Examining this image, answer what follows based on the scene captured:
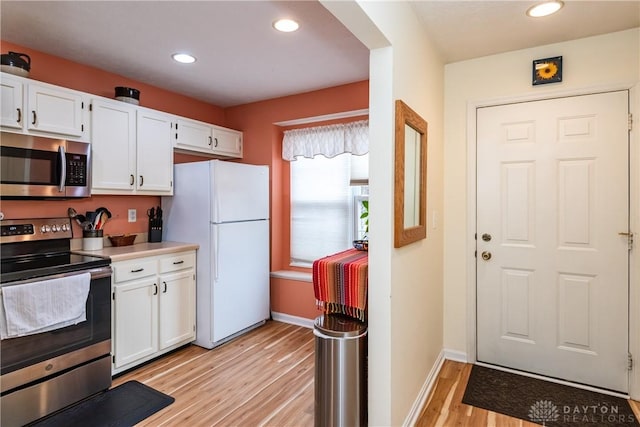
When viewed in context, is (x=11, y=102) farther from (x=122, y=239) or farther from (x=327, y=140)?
(x=327, y=140)

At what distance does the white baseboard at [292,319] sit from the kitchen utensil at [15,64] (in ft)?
9.57

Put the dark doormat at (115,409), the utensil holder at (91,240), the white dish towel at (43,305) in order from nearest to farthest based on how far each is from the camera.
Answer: the white dish towel at (43,305), the dark doormat at (115,409), the utensil holder at (91,240)

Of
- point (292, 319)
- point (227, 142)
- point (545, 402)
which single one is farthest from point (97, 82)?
point (545, 402)

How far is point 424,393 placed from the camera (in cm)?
230

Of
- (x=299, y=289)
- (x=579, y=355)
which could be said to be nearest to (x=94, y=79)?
(x=299, y=289)

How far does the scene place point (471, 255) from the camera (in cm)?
279

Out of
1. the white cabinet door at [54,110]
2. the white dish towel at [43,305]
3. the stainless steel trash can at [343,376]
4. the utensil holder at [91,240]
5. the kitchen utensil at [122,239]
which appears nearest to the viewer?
the stainless steel trash can at [343,376]

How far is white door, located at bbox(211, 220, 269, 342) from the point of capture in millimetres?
3135

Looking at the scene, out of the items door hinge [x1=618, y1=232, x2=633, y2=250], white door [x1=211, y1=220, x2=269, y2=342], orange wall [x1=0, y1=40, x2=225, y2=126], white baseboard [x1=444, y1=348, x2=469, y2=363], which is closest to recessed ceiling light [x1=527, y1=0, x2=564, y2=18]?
door hinge [x1=618, y1=232, x2=633, y2=250]

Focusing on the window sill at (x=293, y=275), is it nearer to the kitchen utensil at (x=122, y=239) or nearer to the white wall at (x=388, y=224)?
the kitchen utensil at (x=122, y=239)

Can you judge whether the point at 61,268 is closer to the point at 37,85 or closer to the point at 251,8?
the point at 37,85

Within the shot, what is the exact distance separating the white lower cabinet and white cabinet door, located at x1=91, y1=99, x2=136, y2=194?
2.21ft

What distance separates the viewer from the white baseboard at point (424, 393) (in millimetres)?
2037

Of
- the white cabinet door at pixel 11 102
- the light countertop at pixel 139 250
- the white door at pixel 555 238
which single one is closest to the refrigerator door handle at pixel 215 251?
the light countertop at pixel 139 250
